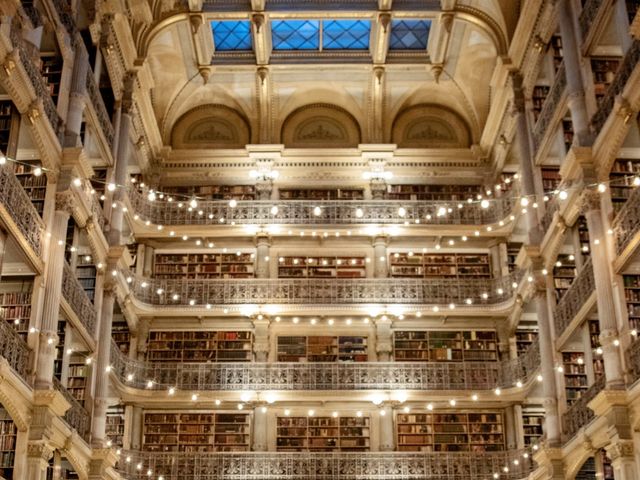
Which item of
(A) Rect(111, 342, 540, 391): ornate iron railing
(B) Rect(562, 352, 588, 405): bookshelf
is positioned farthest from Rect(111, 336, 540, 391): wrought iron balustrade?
(B) Rect(562, 352, 588, 405): bookshelf

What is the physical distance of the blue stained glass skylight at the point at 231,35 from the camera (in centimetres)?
1786

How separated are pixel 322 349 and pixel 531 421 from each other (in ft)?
13.7

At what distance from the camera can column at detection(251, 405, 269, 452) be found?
16.5 m

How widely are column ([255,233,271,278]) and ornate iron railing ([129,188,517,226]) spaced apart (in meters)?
0.38

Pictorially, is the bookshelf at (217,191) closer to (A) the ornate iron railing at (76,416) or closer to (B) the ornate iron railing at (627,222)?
(A) the ornate iron railing at (76,416)

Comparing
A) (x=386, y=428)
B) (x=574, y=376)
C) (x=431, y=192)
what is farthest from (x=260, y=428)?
(x=431, y=192)

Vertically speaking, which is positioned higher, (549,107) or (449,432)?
(549,107)

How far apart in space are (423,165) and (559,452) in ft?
24.3

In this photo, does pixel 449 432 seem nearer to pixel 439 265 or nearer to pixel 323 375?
pixel 323 375

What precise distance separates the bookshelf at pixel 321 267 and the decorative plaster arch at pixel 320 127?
2.62 metres

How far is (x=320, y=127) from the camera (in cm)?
1959

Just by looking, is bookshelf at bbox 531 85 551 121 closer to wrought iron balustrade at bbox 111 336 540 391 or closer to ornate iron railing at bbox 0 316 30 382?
wrought iron balustrade at bbox 111 336 540 391

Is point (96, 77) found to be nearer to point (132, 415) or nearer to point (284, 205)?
point (284, 205)

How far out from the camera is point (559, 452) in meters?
13.4
